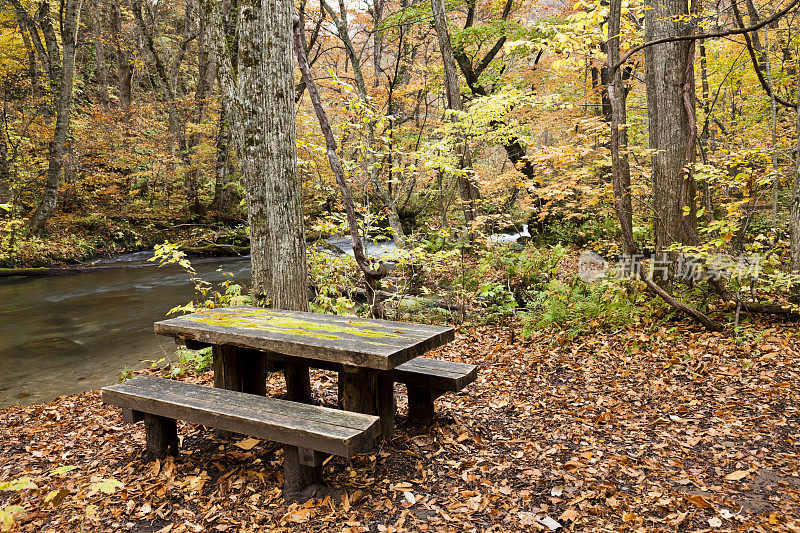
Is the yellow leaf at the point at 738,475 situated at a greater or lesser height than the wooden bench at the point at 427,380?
lesser

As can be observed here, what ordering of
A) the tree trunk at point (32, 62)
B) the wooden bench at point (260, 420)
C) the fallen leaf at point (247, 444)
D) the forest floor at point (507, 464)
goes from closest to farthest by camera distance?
the wooden bench at point (260, 420) < the forest floor at point (507, 464) < the fallen leaf at point (247, 444) < the tree trunk at point (32, 62)

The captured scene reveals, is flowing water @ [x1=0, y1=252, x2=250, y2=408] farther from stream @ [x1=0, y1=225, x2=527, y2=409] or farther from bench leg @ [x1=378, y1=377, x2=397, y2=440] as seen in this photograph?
bench leg @ [x1=378, y1=377, x2=397, y2=440]

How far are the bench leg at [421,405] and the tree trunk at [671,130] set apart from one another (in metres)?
4.71

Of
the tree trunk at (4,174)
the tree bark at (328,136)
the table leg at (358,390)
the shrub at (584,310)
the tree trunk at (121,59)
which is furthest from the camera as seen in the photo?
the tree trunk at (121,59)

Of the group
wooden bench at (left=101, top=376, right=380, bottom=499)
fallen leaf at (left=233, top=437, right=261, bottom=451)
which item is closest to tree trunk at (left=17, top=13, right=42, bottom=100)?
wooden bench at (left=101, top=376, right=380, bottom=499)

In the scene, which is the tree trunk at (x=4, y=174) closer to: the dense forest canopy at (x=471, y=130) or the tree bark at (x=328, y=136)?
the dense forest canopy at (x=471, y=130)

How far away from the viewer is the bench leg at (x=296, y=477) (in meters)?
3.17

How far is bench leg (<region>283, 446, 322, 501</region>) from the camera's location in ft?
10.4

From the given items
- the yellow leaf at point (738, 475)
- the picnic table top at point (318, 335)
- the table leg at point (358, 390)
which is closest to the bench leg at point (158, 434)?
the picnic table top at point (318, 335)

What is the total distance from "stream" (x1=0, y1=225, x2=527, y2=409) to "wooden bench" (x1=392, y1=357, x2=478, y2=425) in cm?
369

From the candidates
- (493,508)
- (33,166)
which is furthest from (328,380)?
(33,166)

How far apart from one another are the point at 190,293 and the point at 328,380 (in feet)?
27.2
